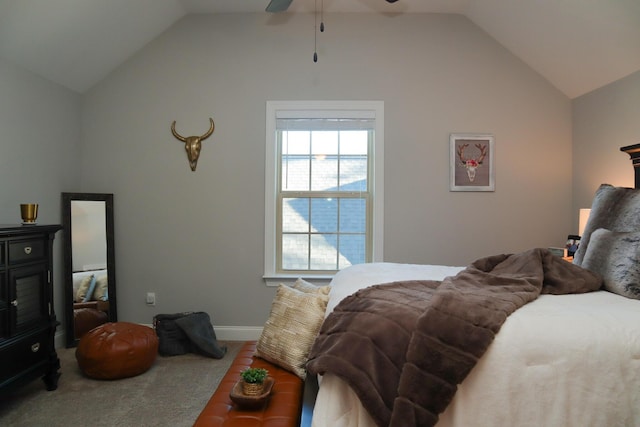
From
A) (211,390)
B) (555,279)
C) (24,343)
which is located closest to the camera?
(555,279)

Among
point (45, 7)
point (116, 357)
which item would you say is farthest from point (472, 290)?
point (45, 7)

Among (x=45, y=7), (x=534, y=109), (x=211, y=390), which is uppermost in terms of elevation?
(x=45, y=7)

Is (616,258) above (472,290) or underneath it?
above

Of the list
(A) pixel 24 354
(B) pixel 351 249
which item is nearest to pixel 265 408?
(A) pixel 24 354

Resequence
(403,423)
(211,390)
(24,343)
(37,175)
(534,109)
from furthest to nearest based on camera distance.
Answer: (534,109), (37,175), (211,390), (24,343), (403,423)

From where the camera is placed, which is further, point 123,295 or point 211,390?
point 123,295

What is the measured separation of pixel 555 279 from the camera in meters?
1.72

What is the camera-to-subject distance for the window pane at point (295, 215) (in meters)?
3.61

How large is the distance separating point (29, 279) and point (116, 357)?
2.50 feet

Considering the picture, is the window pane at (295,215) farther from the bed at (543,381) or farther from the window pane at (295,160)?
the bed at (543,381)

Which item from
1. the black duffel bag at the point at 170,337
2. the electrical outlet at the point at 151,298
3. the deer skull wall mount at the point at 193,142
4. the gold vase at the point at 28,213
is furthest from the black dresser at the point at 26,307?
the deer skull wall mount at the point at 193,142

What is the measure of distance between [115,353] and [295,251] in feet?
5.47

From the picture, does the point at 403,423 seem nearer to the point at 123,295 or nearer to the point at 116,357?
the point at 116,357

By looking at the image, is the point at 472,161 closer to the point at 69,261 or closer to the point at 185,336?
the point at 185,336
